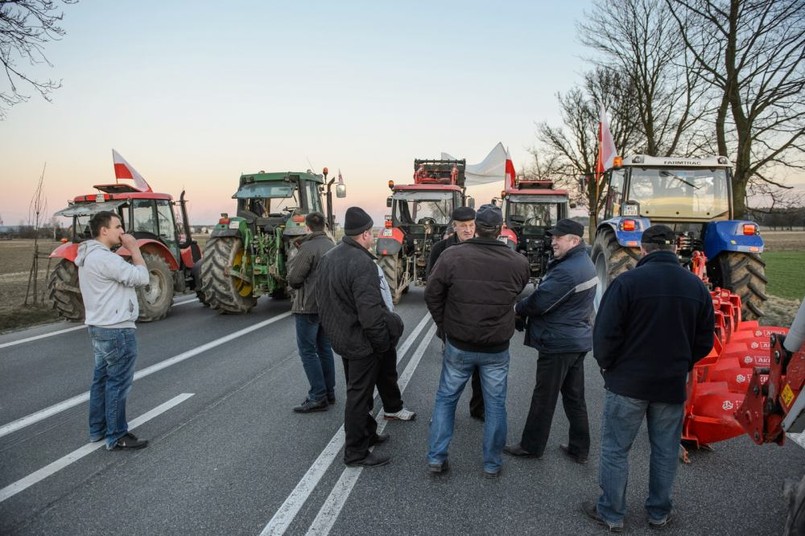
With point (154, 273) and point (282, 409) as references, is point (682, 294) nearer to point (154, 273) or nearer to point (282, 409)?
point (282, 409)

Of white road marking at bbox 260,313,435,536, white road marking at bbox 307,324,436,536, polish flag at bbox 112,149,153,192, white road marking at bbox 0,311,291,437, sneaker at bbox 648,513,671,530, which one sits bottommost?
sneaker at bbox 648,513,671,530

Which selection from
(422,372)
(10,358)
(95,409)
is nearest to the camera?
(95,409)

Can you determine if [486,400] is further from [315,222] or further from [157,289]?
[157,289]

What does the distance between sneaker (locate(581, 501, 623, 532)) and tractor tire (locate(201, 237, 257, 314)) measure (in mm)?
7170

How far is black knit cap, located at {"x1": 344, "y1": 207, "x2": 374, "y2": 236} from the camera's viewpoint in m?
3.84

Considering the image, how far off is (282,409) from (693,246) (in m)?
6.23

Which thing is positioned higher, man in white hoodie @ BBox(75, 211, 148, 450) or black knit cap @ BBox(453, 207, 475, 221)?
black knit cap @ BBox(453, 207, 475, 221)

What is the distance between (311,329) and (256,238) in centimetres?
505

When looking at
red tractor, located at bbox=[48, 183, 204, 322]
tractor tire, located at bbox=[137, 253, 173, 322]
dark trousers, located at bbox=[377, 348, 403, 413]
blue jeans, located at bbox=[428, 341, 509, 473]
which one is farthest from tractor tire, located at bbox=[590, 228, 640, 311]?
red tractor, located at bbox=[48, 183, 204, 322]

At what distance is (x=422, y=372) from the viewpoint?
5.84 meters

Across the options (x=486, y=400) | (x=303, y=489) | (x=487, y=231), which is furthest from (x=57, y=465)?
(x=487, y=231)

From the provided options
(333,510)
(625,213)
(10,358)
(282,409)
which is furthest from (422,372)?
(10,358)

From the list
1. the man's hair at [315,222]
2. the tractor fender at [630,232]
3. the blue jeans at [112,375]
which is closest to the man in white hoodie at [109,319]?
the blue jeans at [112,375]

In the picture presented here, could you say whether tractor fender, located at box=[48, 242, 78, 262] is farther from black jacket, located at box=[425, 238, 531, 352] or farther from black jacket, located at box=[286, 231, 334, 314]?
black jacket, located at box=[425, 238, 531, 352]
